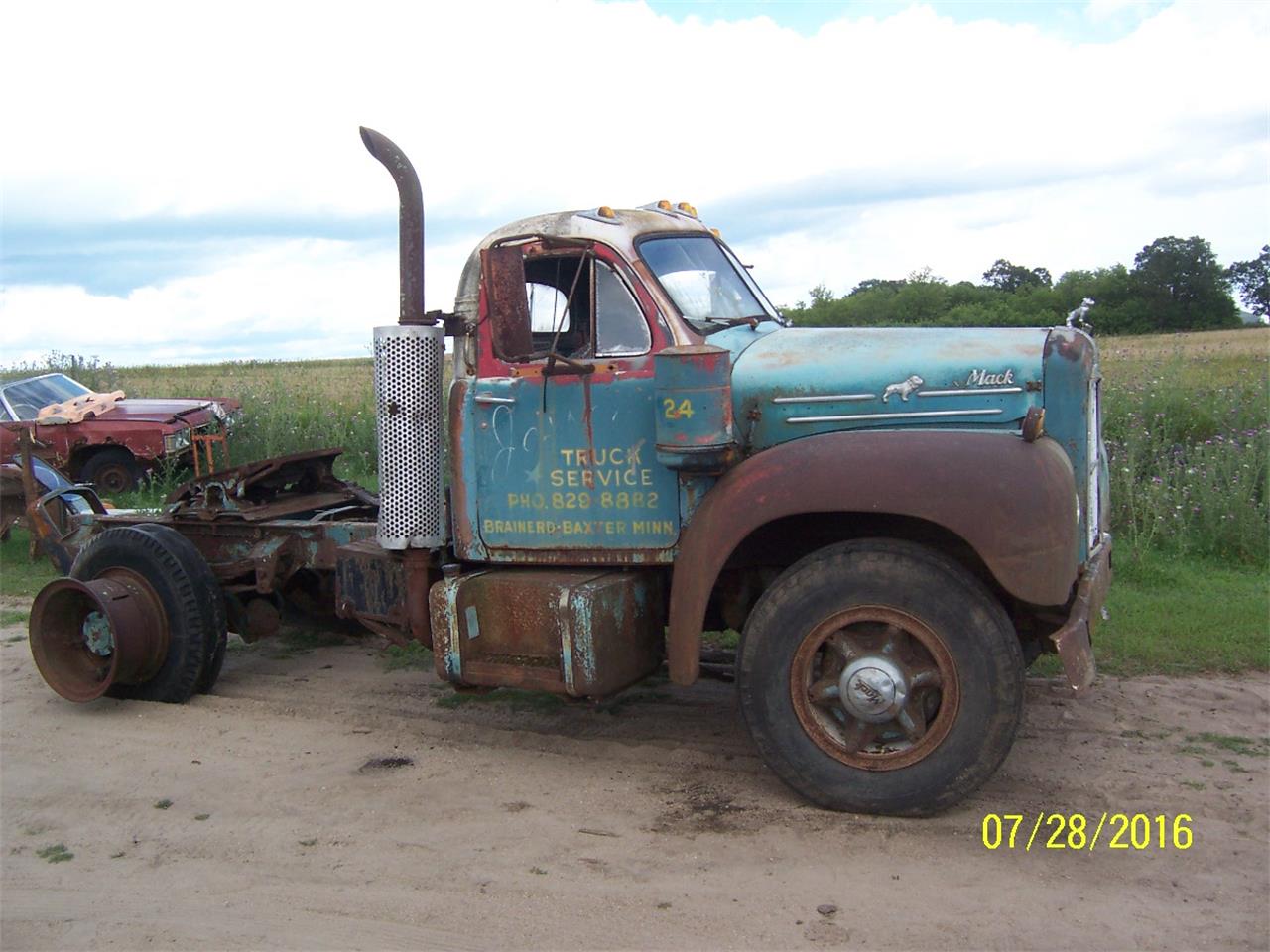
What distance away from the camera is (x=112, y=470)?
13.3 meters

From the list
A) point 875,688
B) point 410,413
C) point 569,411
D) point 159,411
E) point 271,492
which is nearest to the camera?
point 875,688

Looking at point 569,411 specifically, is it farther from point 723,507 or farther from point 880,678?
point 880,678

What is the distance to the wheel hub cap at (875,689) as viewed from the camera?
4156 mm

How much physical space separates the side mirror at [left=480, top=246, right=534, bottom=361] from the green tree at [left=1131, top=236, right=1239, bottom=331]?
2336cm

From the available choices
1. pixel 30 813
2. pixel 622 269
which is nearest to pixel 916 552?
pixel 622 269

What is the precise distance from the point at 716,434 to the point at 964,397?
96 centimetres

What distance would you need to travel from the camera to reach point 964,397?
4.32 meters

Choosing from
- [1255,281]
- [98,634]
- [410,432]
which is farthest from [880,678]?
[1255,281]

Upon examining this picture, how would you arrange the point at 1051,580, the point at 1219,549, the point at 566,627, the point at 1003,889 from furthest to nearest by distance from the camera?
the point at 1219,549 < the point at 566,627 < the point at 1051,580 < the point at 1003,889

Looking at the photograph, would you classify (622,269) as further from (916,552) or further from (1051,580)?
(1051,580)

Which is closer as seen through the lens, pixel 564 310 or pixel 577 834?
pixel 577 834

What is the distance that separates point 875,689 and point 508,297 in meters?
2.07

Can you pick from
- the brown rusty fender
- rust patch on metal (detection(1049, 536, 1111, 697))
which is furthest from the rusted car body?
rust patch on metal (detection(1049, 536, 1111, 697))

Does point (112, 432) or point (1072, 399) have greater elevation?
point (1072, 399)
